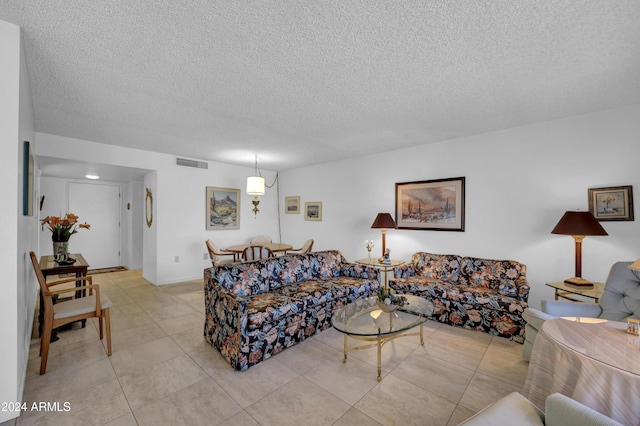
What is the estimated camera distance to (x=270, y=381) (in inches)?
84.3

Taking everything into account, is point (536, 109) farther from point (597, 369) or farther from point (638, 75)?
point (597, 369)

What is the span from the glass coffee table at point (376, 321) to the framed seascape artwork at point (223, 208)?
13.3 feet

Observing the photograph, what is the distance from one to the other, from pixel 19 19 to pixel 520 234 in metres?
5.06

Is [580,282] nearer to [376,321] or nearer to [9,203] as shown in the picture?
[376,321]

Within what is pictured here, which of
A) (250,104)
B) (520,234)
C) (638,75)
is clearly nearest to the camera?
(638,75)

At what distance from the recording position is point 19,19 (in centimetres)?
164

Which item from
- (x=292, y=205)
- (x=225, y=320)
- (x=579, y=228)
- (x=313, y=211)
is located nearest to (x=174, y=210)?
(x=292, y=205)

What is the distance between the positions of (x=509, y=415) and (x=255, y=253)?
3.85 metres

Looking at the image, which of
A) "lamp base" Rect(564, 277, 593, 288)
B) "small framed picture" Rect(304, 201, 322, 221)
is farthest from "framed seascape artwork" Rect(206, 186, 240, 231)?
"lamp base" Rect(564, 277, 593, 288)

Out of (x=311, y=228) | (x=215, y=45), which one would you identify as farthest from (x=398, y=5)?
(x=311, y=228)

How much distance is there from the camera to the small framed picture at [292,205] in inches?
254

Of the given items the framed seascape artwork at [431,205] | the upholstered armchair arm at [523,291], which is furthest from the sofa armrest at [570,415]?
the framed seascape artwork at [431,205]

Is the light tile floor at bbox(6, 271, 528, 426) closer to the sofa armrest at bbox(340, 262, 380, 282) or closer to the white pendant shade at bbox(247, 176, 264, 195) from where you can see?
the sofa armrest at bbox(340, 262, 380, 282)

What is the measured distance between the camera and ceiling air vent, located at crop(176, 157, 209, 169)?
5225mm
